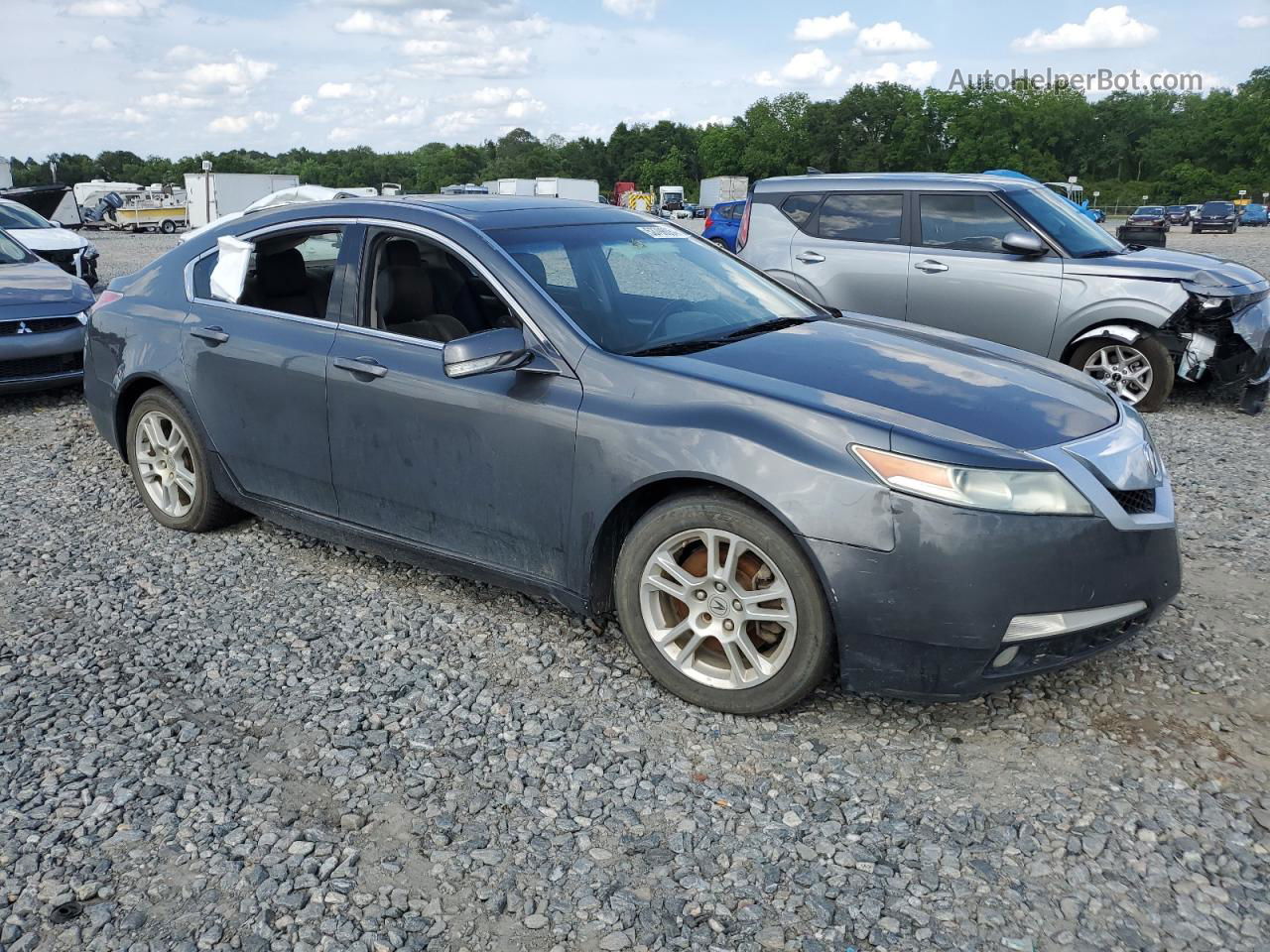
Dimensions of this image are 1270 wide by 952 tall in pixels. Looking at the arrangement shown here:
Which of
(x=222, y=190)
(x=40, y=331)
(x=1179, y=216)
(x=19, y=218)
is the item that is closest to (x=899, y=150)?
(x=1179, y=216)

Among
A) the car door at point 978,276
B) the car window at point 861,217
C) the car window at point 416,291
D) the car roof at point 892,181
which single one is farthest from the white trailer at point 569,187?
the car window at point 416,291

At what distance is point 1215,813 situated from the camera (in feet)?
9.72

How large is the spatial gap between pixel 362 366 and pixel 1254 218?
6715cm

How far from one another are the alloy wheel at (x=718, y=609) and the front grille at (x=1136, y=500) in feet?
3.48

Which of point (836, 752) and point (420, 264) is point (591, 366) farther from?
point (836, 752)

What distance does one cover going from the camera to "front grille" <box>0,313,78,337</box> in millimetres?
8250

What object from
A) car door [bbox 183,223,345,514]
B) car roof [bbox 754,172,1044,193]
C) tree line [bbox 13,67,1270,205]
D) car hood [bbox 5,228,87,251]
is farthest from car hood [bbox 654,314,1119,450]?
tree line [bbox 13,67,1270,205]

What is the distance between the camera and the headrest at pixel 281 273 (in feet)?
15.6

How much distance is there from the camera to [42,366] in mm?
8453

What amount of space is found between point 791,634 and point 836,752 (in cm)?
40

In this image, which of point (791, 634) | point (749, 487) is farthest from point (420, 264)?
point (791, 634)

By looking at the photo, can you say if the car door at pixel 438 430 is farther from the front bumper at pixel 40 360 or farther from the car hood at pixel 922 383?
the front bumper at pixel 40 360

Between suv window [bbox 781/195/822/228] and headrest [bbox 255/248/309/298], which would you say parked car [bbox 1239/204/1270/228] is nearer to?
suv window [bbox 781/195/822/228]

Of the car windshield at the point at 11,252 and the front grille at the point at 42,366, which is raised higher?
the car windshield at the point at 11,252
